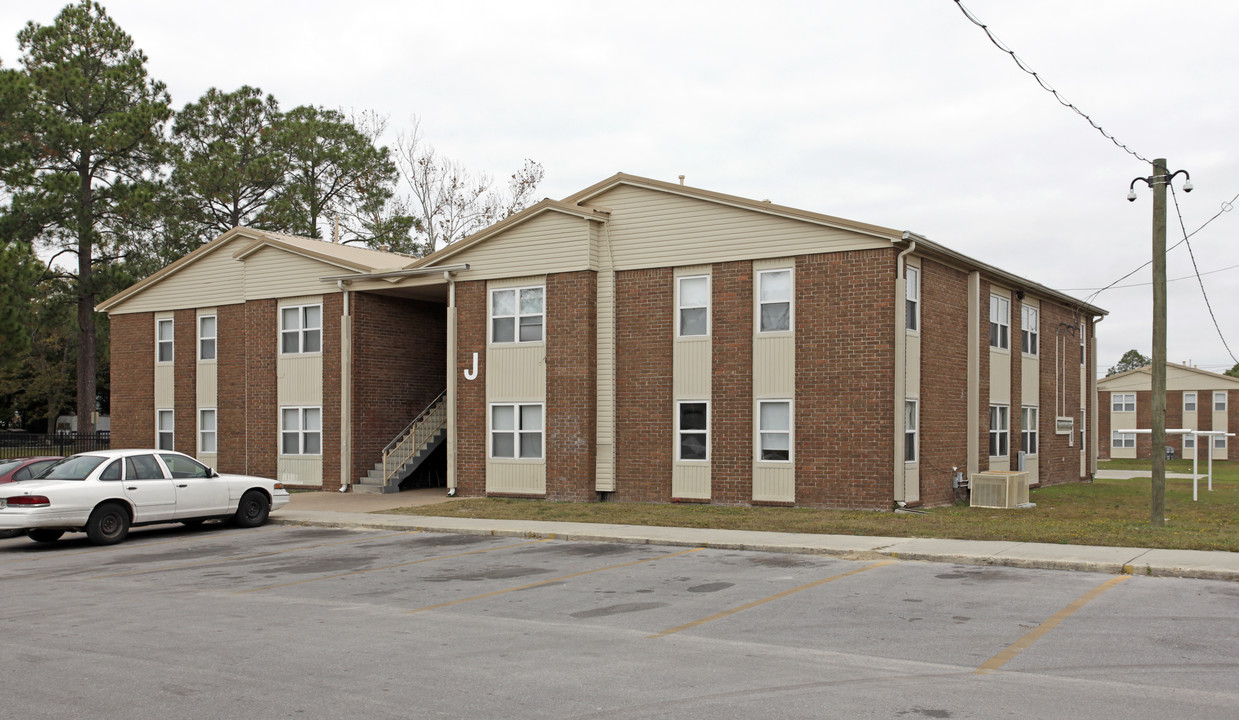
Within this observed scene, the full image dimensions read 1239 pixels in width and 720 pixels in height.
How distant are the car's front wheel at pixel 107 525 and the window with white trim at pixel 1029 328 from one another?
21.9 meters

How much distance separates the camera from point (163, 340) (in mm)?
32281

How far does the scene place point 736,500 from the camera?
21812mm

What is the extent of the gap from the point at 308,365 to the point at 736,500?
1308 cm

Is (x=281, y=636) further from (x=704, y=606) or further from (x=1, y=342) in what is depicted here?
(x=1, y=342)

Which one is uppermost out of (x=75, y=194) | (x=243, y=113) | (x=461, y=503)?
(x=243, y=113)

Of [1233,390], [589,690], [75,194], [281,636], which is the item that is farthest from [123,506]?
[1233,390]

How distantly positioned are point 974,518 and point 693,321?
7.12 m

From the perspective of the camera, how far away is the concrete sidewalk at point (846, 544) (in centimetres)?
1318

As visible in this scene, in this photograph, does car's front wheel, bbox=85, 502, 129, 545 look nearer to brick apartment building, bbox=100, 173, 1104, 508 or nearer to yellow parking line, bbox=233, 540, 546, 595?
yellow parking line, bbox=233, 540, 546, 595

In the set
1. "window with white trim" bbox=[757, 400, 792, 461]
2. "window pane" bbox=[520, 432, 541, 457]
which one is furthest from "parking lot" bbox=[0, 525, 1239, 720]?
"window pane" bbox=[520, 432, 541, 457]

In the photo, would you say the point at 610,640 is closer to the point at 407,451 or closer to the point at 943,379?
the point at 943,379

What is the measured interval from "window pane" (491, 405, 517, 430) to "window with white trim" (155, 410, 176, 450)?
12595 millimetres

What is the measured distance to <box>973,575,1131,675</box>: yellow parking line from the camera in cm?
820

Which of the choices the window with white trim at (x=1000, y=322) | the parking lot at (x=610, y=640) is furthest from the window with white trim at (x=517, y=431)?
the window with white trim at (x=1000, y=322)
